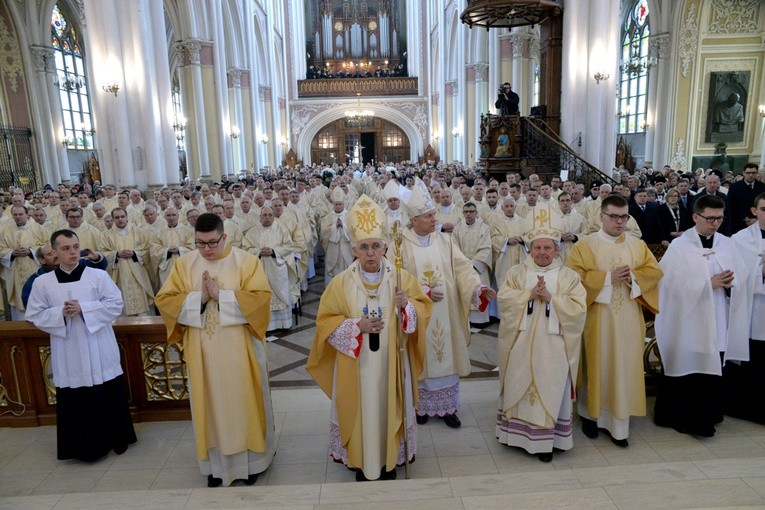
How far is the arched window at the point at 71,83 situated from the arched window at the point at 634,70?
1000 inches

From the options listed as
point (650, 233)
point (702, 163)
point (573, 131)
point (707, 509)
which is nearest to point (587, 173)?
point (573, 131)

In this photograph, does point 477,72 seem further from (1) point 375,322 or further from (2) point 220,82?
(1) point 375,322

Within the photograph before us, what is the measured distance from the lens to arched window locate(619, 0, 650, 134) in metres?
24.4

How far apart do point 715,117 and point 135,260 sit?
72.3ft

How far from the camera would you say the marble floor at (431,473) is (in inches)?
134

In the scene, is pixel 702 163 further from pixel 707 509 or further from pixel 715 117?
pixel 707 509

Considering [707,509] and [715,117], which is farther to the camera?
[715,117]

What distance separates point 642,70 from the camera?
24500mm

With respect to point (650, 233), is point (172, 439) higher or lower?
lower

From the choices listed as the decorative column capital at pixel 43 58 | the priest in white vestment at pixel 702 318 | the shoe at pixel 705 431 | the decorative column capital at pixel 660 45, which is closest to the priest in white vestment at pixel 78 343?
the priest in white vestment at pixel 702 318

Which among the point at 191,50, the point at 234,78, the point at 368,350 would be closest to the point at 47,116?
the point at 191,50

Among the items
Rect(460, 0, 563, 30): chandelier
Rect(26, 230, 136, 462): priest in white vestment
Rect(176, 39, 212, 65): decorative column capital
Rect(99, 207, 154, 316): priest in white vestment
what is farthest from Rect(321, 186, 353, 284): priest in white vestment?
Rect(176, 39, 212, 65): decorative column capital

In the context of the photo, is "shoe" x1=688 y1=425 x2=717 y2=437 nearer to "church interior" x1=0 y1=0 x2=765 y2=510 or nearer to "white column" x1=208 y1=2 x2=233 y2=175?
"church interior" x1=0 y1=0 x2=765 y2=510

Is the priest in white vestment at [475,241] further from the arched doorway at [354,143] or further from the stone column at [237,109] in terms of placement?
the arched doorway at [354,143]
